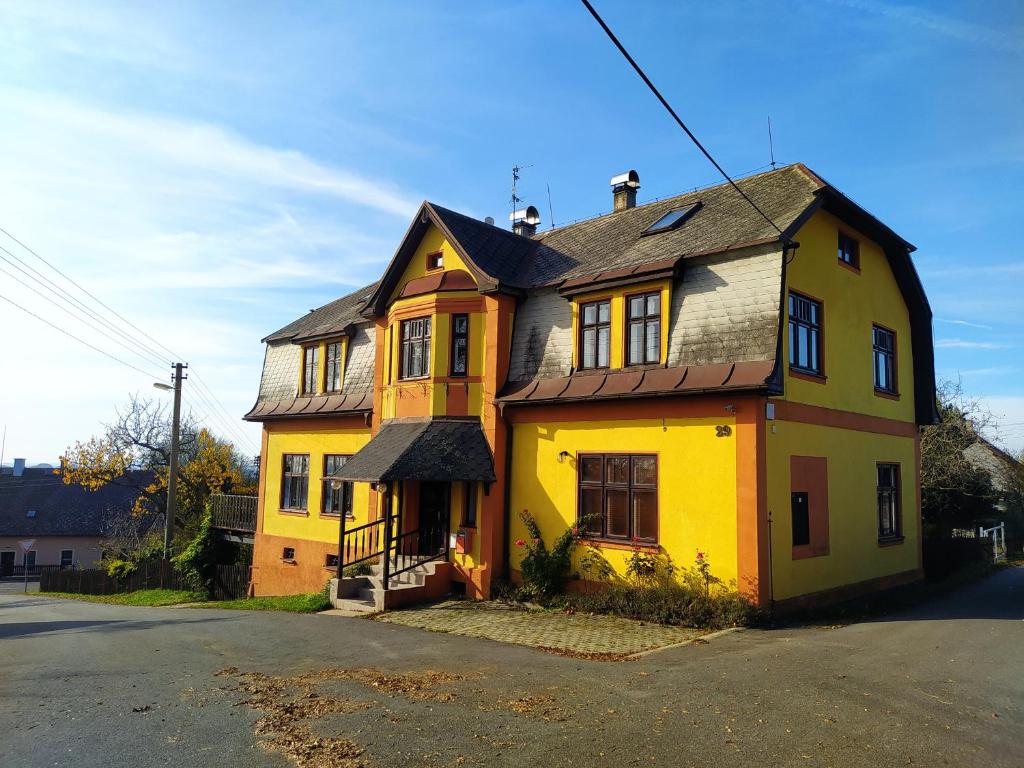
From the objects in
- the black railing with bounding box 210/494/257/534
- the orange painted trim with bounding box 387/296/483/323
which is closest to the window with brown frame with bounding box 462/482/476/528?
the orange painted trim with bounding box 387/296/483/323

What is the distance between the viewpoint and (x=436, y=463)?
15.6 metres

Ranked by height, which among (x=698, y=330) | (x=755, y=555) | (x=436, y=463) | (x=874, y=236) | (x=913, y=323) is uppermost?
(x=874, y=236)

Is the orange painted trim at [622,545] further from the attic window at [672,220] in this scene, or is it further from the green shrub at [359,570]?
the attic window at [672,220]

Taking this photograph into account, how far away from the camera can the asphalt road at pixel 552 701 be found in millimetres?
6113

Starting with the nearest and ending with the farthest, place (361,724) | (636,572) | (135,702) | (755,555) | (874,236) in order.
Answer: (361,724)
(135,702)
(755,555)
(636,572)
(874,236)

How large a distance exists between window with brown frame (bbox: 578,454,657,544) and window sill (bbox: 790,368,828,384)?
3.00 m

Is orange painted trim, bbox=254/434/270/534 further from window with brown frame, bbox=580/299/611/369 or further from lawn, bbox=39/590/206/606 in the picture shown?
window with brown frame, bbox=580/299/611/369

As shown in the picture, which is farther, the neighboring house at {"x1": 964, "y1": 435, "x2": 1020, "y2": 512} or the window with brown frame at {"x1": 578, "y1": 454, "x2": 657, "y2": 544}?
the neighboring house at {"x1": 964, "y1": 435, "x2": 1020, "y2": 512}

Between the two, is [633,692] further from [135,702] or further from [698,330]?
[698,330]

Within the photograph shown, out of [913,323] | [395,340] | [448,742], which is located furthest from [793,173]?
[448,742]

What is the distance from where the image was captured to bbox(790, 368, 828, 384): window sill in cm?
1361

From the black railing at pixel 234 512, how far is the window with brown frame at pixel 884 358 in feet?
62.7

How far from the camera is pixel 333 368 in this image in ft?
73.2

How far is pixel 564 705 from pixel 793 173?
41.5ft
